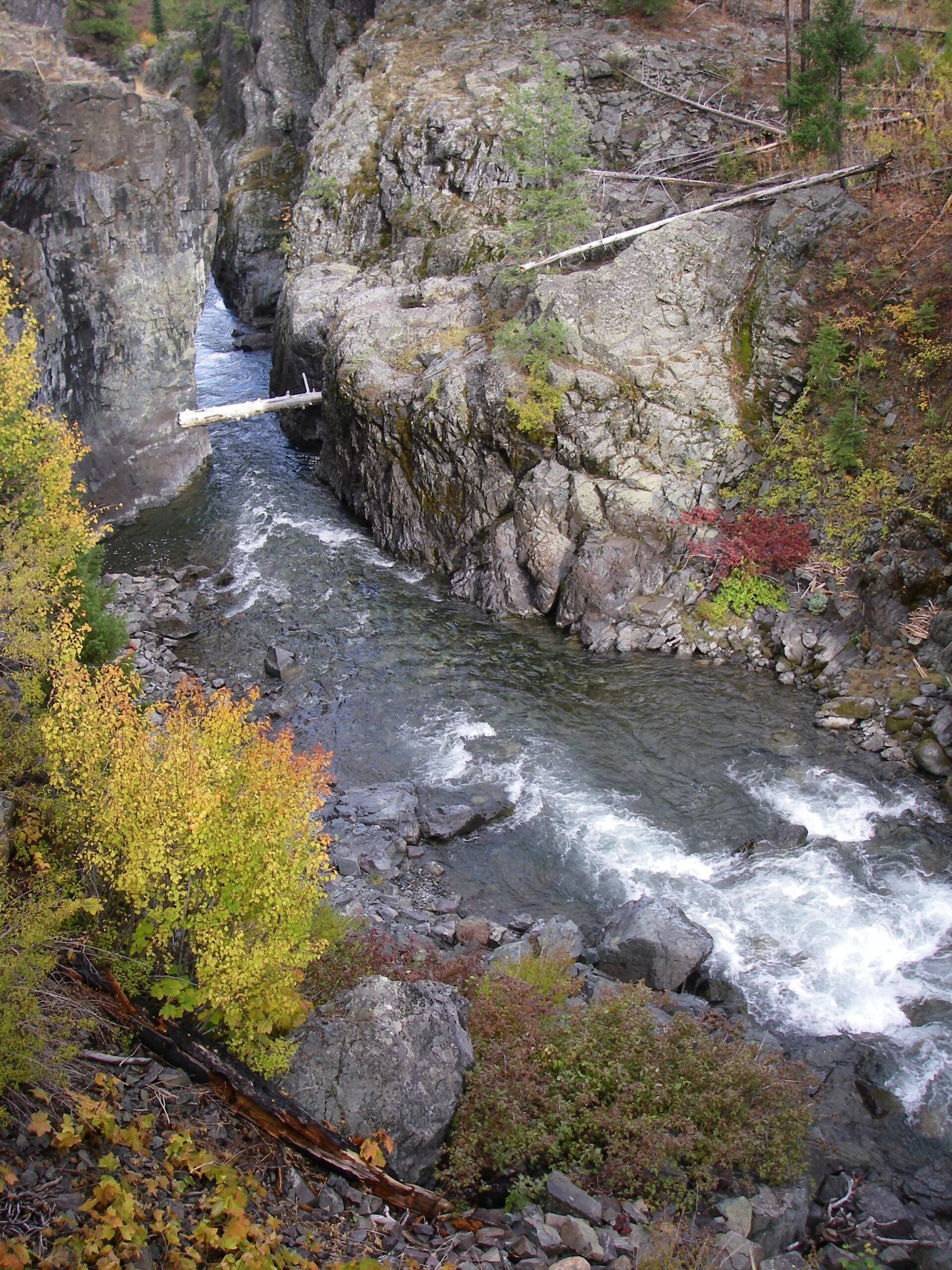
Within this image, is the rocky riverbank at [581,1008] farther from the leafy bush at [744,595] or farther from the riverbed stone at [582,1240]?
the leafy bush at [744,595]

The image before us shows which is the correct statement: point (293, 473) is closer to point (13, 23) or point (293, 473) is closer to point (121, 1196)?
point (13, 23)

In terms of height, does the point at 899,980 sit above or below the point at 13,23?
below

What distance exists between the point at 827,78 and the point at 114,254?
2525 cm

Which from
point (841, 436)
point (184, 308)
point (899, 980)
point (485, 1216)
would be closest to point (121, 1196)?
point (485, 1216)

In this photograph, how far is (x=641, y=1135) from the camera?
433 inches

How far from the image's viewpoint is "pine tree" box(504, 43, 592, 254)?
1136 inches

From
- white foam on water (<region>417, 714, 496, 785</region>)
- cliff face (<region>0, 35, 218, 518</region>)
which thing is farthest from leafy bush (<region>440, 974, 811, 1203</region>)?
cliff face (<region>0, 35, 218, 518</region>)

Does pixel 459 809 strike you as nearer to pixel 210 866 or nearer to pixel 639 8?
pixel 210 866

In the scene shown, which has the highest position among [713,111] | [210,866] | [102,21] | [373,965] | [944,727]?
[102,21]

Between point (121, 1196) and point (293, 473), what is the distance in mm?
30426

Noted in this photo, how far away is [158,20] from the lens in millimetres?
73750

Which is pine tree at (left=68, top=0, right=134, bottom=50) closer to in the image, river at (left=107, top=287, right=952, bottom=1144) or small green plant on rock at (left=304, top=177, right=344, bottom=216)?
small green plant on rock at (left=304, top=177, right=344, bottom=216)

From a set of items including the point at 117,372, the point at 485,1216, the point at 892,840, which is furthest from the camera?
the point at 117,372

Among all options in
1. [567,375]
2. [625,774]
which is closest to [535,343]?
[567,375]
